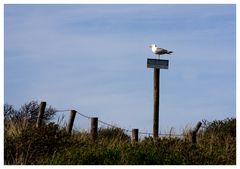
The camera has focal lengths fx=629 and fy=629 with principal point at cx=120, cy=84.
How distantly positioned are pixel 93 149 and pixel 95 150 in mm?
134

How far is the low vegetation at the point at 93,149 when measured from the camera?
12781 millimetres

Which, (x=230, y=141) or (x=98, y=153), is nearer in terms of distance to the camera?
(x=98, y=153)

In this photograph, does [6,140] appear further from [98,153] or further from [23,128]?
[98,153]

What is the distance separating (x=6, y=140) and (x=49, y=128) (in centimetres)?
110

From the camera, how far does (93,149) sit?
13.4 m

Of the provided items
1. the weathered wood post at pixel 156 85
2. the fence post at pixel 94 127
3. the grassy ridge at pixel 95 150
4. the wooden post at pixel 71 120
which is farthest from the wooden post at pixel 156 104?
the wooden post at pixel 71 120

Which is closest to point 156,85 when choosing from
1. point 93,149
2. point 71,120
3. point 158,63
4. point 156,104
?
point 156,104

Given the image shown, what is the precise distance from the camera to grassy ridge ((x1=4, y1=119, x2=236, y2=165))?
12794mm

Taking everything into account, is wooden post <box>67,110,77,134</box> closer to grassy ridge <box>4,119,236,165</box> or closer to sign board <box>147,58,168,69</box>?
grassy ridge <box>4,119,236,165</box>

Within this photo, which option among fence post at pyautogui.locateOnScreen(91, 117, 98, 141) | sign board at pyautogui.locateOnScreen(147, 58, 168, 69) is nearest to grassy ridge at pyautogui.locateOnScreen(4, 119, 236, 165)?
fence post at pyautogui.locateOnScreen(91, 117, 98, 141)

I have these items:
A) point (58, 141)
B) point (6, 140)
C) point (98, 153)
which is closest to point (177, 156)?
point (98, 153)

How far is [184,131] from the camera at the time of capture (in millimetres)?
16359

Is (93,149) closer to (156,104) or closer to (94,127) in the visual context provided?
(94,127)

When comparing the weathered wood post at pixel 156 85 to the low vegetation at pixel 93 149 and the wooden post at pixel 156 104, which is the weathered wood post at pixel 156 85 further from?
the low vegetation at pixel 93 149
